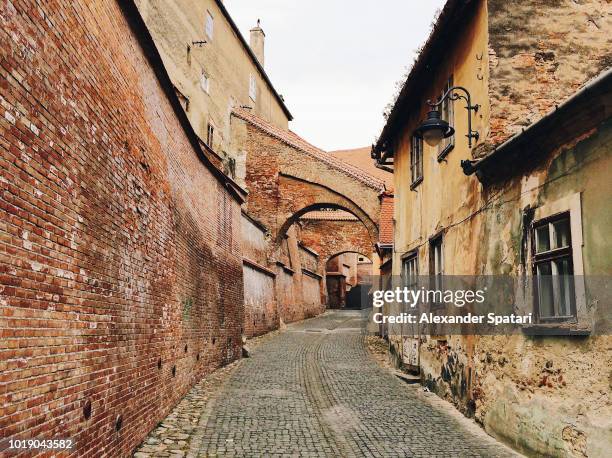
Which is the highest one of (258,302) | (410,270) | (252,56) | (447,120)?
(252,56)

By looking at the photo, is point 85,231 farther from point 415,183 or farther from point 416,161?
point 416,161

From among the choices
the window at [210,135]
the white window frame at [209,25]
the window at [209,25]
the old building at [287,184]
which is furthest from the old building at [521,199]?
the window at [209,25]

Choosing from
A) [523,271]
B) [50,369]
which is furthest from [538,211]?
[50,369]

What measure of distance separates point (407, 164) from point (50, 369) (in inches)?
417

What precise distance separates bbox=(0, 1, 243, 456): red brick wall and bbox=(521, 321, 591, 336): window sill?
14.5ft

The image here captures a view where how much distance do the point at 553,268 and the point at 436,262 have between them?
4725 mm

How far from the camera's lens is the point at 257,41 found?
39.8 metres

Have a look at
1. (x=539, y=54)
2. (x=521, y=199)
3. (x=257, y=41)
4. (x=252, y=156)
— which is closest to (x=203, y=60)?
(x=252, y=156)

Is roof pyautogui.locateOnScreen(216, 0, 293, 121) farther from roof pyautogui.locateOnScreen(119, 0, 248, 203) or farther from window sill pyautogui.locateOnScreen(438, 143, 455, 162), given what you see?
window sill pyautogui.locateOnScreen(438, 143, 455, 162)

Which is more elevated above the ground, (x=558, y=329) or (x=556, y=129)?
(x=556, y=129)

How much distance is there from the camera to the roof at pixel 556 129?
5.36 meters

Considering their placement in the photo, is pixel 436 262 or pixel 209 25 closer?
pixel 436 262

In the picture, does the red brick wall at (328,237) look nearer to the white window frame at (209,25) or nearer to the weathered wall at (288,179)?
the weathered wall at (288,179)

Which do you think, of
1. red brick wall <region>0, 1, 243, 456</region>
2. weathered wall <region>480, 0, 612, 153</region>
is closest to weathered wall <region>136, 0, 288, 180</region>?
red brick wall <region>0, 1, 243, 456</region>
